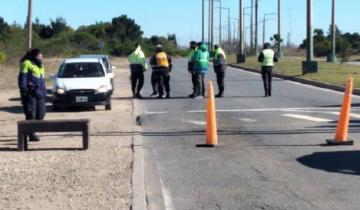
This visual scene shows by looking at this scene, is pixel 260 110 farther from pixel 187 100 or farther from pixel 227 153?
pixel 227 153

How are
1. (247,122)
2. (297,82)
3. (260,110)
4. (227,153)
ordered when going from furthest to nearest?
1. (297,82)
2. (260,110)
3. (247,122)
4. (227,153)

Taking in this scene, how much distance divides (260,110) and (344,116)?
24.8ft

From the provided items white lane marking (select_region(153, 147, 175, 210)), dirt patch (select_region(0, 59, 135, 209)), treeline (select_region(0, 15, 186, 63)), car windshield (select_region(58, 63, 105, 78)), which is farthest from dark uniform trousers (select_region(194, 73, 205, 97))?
treeline (select_region(0, 15, 186, 63))

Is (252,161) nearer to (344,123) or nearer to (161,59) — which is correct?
(344,123)

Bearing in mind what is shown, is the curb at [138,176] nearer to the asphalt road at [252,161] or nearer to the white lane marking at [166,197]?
the asphalt road at [252,161]

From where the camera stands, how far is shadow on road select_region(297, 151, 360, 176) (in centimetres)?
1092

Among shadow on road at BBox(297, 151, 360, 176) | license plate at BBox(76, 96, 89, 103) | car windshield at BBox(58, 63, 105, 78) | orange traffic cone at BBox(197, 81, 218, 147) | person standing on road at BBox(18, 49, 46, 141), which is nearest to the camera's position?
shadow on road at BBox(297, 151, 360, 176)

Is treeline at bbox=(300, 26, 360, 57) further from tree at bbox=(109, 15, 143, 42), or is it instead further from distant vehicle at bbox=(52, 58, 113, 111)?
distant vehicle at bbox=(52, 58, 113, 111)

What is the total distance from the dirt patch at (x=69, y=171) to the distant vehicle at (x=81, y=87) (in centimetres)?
418

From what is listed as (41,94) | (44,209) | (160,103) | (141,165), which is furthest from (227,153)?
(160,103)

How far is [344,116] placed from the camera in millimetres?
13430

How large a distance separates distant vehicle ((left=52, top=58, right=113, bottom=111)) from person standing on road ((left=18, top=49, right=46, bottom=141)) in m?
6.97

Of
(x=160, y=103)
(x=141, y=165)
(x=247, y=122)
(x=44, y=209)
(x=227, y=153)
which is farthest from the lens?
(x=160, y=103)

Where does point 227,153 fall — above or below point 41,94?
below
